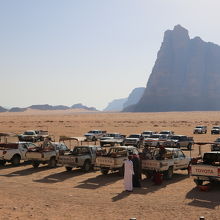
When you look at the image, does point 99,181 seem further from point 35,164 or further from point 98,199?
point 35,164

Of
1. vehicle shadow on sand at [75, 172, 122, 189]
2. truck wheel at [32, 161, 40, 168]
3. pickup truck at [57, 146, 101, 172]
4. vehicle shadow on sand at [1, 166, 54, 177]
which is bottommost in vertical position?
vehicle shadow on sand at [1, 166, 54, 177]

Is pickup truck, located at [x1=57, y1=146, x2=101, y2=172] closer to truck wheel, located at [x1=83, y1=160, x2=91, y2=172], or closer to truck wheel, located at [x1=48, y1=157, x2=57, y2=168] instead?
truck wheel, located at [x1=83, y1=160, x2=91, y2=172]

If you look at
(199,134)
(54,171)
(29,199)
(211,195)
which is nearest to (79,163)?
(54,171)

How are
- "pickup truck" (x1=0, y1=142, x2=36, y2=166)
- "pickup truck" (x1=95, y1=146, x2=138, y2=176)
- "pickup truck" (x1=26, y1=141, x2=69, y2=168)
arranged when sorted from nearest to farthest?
"pickup truck" (x1=95, y1=146, x2=138, y2=176) → "pickup truck" (x1=26, y1=141, x2=69, y2=168) → "pickup truck" (x1=0, y1=142, x2=36, y2=166)

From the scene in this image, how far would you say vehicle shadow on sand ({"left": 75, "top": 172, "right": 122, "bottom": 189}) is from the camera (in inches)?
680

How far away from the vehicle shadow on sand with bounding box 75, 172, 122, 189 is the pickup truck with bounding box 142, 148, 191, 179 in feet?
5.58

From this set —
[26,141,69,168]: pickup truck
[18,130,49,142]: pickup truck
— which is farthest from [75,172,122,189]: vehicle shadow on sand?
[18,130,49,142]: pickup truck

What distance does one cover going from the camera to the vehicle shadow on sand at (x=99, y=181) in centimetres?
1727

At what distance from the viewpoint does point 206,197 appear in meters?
14.9

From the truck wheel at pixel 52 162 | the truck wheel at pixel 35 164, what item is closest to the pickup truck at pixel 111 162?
the truck wheel at pixel 52 162

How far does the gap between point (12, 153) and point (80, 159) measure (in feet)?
17.2

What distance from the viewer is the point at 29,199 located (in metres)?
14.6

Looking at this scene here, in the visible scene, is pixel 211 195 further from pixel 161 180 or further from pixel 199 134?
pixel 199 134

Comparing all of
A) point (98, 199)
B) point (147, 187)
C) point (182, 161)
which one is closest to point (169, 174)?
point (182, 161)
